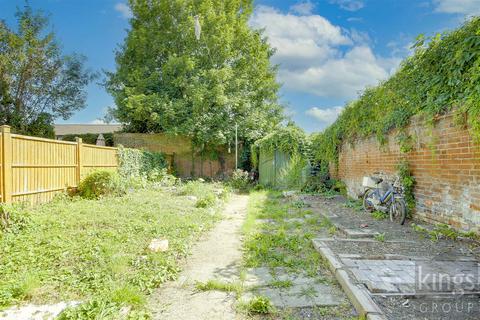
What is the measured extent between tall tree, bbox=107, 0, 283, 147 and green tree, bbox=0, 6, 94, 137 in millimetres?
3343

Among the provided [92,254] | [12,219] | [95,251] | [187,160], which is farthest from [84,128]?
[92,254]

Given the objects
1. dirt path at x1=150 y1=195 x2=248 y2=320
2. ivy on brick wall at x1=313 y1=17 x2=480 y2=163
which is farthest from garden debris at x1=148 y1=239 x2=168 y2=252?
ivy on brick wall at x1=313 y1=17 x2=480 y2=163

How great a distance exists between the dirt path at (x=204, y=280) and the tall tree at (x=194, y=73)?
386 inches

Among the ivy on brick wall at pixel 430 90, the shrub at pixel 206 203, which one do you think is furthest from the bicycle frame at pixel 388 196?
the shrub at pixel 206 203

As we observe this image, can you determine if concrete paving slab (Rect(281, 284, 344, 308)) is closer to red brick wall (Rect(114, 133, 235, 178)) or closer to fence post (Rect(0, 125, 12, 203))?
fence post (Rect(0, 125, 12, 203))

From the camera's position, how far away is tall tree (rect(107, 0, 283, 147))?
13.6 meters

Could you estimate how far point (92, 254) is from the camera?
342 centimetres

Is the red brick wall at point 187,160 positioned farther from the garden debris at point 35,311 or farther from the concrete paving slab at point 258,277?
the garden debris at point 35,311

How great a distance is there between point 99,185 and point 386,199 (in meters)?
6.93

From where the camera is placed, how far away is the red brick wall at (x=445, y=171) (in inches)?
150

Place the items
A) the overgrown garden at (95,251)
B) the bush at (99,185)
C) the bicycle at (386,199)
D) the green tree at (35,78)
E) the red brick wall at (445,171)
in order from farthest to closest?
the green tree at (35,78) < the bush at (99,185) < the bicycle at (386,199) < the red brick wall at (445,171) < the overgrown garden at (95,251)

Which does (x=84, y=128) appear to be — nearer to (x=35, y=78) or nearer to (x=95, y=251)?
(x=35, y=78)

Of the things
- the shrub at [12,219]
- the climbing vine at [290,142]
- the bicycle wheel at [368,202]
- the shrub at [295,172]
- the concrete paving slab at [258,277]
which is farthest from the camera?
the climbing vine at [290,142]

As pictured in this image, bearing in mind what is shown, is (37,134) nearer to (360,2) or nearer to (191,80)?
(191,80)
